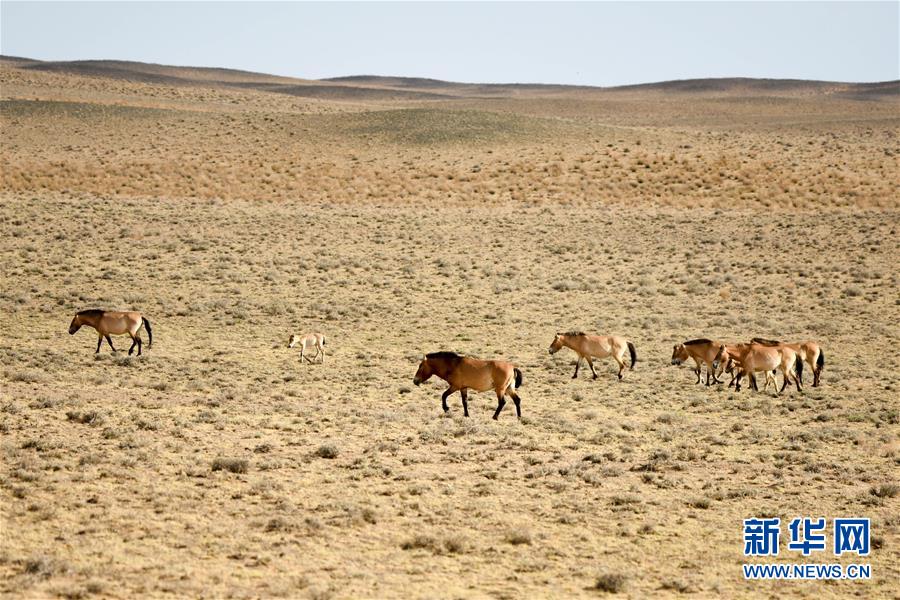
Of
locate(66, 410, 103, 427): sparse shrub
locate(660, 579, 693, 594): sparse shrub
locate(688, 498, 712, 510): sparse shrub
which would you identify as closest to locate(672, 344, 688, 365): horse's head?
locate(688, 498, 712, 510): sparse shrub

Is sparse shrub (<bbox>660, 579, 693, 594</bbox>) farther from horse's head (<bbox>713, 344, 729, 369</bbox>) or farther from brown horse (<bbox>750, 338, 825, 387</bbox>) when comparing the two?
horse's head (<bbox>713, 344, 729, 369</bbox>)

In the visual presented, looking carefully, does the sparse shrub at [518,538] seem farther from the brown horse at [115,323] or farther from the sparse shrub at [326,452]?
the brown horse at [115,323]

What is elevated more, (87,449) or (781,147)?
(781,147)

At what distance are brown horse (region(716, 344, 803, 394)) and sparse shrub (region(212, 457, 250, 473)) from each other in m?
12.6

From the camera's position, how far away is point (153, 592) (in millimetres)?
10617

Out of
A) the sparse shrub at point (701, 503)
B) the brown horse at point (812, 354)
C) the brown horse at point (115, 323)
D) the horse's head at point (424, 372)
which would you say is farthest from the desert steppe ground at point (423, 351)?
the horse's head at point (424, 372)

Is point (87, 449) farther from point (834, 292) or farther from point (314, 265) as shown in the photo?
point (834, 292)

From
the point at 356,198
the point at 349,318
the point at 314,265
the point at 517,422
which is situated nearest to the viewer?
the point at 517,422

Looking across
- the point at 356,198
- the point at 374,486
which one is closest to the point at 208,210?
the point at 356,198

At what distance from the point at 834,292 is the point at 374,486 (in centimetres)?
2904

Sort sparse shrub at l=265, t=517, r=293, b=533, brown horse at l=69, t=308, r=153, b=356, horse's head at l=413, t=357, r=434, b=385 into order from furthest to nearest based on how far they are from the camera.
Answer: brown horse at l=69, t=308, r=153, b=356
horse's head at l=413, t=357, r=434, b=385
sparse shrub at l=265, t=517, r=293, b=533

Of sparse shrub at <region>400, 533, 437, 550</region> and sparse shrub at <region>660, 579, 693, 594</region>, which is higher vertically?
sparse shrub at <region>400, 533, 437, 550</region>

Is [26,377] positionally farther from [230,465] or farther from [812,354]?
[812,354]

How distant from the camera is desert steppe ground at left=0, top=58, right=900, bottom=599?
1242 centimetres
